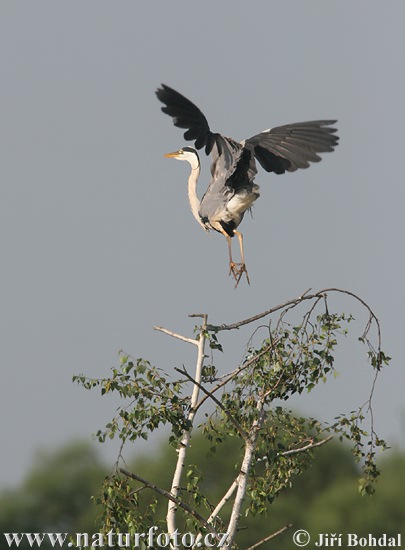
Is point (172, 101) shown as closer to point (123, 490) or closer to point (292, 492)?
point (123, 490)

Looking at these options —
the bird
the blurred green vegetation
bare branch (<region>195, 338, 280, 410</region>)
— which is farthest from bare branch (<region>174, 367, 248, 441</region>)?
the blurred green vegetation

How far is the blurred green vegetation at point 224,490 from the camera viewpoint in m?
27.9

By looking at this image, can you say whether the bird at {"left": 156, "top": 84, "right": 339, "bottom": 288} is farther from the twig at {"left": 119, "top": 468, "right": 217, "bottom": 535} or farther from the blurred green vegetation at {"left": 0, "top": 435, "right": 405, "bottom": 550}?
the blurred green vegetation at {"left": 0, "top": 435, "right": 405, "bottom": 550}

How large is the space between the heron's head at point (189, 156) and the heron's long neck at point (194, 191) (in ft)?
0.08

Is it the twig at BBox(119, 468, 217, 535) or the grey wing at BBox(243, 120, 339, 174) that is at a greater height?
the grey wing at BBox(243, 120, 339, 174)

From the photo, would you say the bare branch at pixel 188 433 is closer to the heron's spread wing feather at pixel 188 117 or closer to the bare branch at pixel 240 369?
the bare branch at pixel 240 369

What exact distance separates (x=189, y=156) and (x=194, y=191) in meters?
0.43

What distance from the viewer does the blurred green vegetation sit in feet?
91.5

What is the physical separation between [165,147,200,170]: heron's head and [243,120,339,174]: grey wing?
943 mm

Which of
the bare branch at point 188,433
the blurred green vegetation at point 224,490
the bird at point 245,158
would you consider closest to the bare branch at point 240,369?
the bare branch at point 188,433

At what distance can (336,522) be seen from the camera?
28031mm

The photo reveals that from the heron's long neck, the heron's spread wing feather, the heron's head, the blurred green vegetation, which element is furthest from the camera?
the blurred green vegetation

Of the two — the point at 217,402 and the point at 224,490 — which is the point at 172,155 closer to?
the point at 217,402

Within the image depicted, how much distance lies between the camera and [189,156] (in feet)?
34.4
